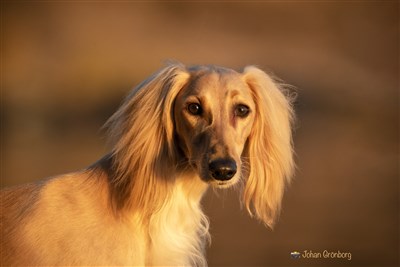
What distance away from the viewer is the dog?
123 inches

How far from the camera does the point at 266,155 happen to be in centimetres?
346

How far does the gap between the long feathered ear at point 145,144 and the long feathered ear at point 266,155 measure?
343mm

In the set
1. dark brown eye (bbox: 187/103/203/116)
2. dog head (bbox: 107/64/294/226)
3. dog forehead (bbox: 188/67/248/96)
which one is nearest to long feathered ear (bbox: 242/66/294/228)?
dog head (bbox: 107/64/294/226)

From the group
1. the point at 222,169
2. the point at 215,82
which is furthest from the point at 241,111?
the point at 222,169

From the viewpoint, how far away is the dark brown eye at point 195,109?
3.27 metres

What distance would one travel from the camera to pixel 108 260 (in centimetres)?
309

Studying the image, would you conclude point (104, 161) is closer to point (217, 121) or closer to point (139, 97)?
point (139, 97)

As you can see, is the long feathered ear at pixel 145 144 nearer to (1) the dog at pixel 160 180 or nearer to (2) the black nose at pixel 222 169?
(1) the dog at pixel 160 180

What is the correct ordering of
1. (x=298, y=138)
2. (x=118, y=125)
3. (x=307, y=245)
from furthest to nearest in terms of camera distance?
(x=298, y=138) → (x=307, y=245) → (x=118, y=125)

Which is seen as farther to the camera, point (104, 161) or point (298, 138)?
point (298, 138)

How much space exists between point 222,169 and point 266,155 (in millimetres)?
436

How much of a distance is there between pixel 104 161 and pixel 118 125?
16 cm

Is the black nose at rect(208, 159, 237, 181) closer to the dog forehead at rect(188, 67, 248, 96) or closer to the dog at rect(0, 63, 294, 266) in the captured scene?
the dog at rect(0, 63, 294, 266)

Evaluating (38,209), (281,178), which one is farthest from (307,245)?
(38,209)
